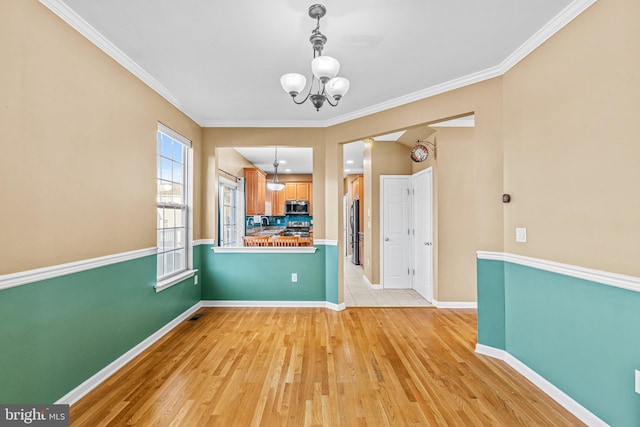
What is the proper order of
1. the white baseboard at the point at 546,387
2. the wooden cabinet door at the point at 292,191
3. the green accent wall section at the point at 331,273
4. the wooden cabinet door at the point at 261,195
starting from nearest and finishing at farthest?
the white baseboard at the point at 546,387 < the green accent wall section at the point at 331,273 < the wooden cabinet door at the point at 261,195 < the wooden cabinet door at the point at 292,191

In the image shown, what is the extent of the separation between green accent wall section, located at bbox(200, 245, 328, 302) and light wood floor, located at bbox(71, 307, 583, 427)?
30.4 inches

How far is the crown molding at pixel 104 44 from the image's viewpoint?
6.24 ft

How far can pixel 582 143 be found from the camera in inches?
74.2

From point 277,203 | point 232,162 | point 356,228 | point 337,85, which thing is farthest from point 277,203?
point 337,85

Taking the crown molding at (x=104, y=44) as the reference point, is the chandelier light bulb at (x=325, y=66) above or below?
below

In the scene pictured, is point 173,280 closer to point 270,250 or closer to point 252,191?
point 270,250

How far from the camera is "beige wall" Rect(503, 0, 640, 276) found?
63.5 inches

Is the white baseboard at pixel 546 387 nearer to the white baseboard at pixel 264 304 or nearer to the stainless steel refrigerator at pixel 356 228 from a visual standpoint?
the white baseboard at pixel 264 304

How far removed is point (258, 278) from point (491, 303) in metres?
2.95

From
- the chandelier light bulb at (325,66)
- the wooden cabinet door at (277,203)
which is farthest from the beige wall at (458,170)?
the wooden cabinet door at (277,203)

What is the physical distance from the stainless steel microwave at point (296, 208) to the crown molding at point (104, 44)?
5.72 m

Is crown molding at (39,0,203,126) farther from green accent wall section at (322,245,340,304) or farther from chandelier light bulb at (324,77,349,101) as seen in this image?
green accent wall section at (322,245,340,304)

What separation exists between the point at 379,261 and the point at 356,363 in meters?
2.84

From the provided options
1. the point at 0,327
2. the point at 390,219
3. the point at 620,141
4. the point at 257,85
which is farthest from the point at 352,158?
the point at 0,327
